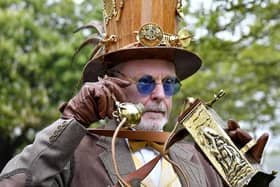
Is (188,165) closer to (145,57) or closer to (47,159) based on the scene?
(145,57)

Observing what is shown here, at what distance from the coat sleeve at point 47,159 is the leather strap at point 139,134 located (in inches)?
12.5

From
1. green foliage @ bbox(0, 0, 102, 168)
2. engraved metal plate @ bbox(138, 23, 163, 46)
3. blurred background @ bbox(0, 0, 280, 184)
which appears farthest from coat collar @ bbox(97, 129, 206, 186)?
green foliage @ bbox(0, 0, 102, 168)

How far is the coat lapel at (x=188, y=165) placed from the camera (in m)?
3.89

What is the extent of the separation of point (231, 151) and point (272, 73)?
7.45 meters

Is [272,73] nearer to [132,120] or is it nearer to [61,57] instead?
[61,57]

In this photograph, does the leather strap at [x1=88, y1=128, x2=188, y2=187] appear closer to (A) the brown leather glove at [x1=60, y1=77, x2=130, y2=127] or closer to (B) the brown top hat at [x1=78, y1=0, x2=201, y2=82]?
(A) the brown leather glove at [x1=60, y1=77, x2=130, y2=127]

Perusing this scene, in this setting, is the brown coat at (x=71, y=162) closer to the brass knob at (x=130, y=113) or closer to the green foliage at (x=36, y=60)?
the brass knob at (x=130, y=113)

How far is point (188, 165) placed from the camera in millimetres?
3990

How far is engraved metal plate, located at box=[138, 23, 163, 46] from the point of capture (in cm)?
396

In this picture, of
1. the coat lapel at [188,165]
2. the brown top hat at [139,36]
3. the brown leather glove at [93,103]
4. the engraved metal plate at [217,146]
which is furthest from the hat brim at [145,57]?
the engraved metal plate at [217,146]

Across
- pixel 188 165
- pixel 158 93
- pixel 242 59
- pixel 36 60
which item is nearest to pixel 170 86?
pixel 158 93

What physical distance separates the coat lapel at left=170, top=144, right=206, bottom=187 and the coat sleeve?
64 centimetres

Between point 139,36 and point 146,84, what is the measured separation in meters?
0.28

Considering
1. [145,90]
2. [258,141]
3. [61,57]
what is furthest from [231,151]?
[61,57]
